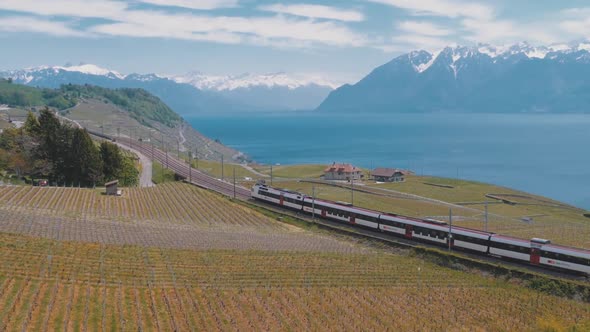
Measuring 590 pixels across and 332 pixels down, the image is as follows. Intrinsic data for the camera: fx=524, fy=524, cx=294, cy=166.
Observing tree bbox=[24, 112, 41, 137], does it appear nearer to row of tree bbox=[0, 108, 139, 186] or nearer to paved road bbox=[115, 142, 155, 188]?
row of tree bbox=[0, 108, 139, 186]

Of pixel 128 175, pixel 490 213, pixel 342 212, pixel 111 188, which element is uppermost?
pixel 128 175

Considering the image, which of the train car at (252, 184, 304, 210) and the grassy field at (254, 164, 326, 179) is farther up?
the train car at (252, 184, 304, 210)

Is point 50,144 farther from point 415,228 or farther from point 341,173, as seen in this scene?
point 341,173

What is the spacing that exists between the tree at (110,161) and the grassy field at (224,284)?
78.7ft

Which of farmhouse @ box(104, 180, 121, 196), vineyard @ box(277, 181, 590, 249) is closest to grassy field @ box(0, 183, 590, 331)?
farmhouse @ box(104, 180, 121, 196)

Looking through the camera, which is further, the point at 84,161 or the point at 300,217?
the point at 84,161

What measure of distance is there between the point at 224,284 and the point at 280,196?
34093 millimetres

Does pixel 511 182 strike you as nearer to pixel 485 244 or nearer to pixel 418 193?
pixel 418 193

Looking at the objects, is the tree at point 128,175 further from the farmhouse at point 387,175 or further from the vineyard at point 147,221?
the farmhouse at point 387,175

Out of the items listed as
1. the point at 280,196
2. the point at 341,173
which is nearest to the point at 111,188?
the point at 280,196

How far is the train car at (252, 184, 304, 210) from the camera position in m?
67.8

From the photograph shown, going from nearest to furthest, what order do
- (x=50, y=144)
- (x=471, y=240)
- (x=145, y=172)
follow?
(x=471, y=240), (x=50, y=144), (x=145, y=172)

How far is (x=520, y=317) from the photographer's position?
35156 mm

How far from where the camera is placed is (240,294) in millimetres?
35281
